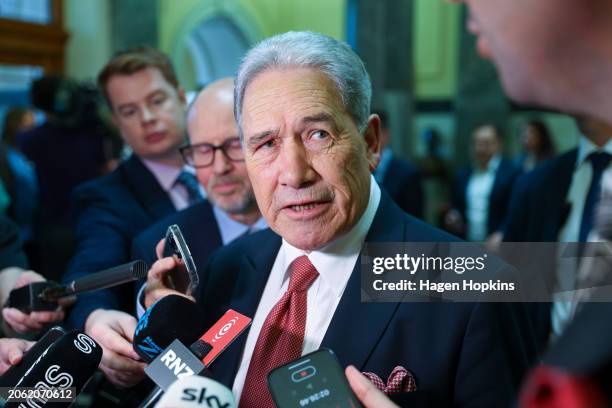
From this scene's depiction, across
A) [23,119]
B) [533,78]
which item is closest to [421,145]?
[23,119]

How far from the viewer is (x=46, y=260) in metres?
3.24

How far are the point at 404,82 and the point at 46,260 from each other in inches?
180

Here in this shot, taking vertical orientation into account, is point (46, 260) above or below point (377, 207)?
below

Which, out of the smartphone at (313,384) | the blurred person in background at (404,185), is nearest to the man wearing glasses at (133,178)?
the smartphone at (313,384)

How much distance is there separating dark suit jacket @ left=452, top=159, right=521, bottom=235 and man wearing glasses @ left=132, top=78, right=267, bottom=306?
1.94m

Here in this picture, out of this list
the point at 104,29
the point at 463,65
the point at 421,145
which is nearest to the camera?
the point at 104,29

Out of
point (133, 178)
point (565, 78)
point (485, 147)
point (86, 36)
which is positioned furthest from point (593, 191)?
point (86, 36)

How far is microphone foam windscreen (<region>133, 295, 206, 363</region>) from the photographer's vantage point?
50.6 inches

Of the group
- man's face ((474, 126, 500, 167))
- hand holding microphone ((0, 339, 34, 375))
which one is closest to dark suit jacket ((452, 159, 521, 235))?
man's face ((474, 126, 500, 167))

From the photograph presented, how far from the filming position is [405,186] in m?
4.07

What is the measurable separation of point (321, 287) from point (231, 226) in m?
0.70

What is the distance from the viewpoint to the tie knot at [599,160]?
7.22 ft

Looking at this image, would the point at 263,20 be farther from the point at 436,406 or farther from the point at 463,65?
the point at 436,406

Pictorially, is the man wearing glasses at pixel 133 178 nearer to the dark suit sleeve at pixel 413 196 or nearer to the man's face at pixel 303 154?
the man's face at pixel 303 154
